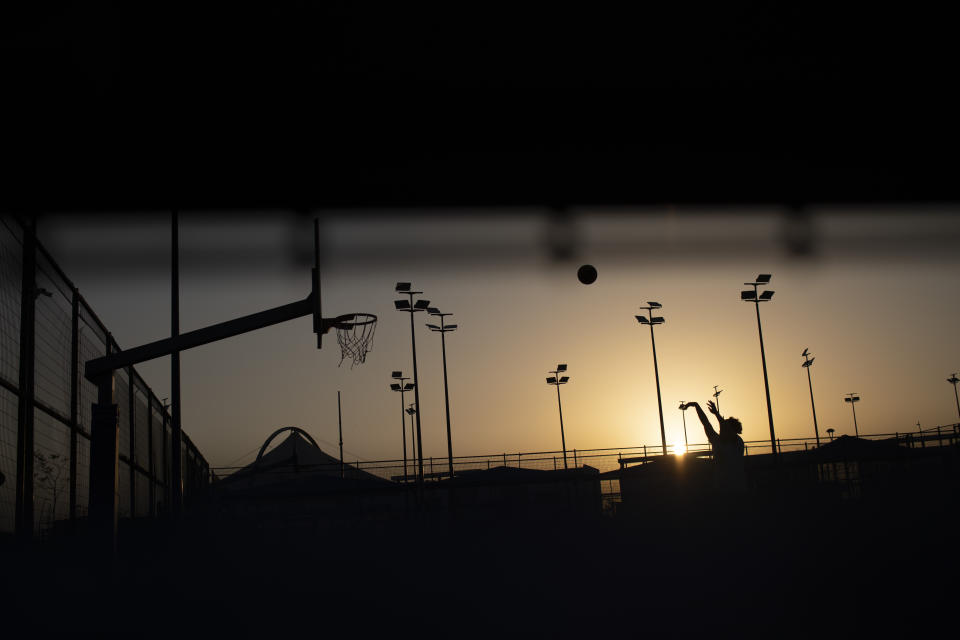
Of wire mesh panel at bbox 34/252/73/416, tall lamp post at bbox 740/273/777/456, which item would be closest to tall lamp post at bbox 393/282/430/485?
tall lamp post at bbox 740/273/777/456

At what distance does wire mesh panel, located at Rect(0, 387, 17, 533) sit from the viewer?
7.49 m

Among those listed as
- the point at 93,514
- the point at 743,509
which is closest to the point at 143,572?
the point at 93,514

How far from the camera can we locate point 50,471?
894cm

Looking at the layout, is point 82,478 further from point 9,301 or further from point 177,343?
point 9,301

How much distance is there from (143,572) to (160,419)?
9.65m

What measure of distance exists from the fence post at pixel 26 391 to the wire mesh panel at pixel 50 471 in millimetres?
189

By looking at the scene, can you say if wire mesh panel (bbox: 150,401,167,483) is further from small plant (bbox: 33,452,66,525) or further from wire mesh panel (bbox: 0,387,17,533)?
wire mesh panel (bbox: 0,387,17,533)

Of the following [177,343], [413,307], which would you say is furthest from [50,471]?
[413,307]

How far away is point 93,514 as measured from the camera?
30.4 feet

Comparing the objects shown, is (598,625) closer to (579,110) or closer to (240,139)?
(579,110)

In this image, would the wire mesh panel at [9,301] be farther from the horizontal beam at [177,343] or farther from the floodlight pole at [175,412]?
the floodlight pole at [175,412]

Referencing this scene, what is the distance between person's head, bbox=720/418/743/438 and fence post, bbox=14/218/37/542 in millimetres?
8641

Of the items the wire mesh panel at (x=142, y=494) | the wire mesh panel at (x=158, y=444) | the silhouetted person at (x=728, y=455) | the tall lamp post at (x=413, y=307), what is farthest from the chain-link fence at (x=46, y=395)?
the tall lamp post at (x=413, y=307)

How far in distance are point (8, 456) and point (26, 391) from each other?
0.74 meters
